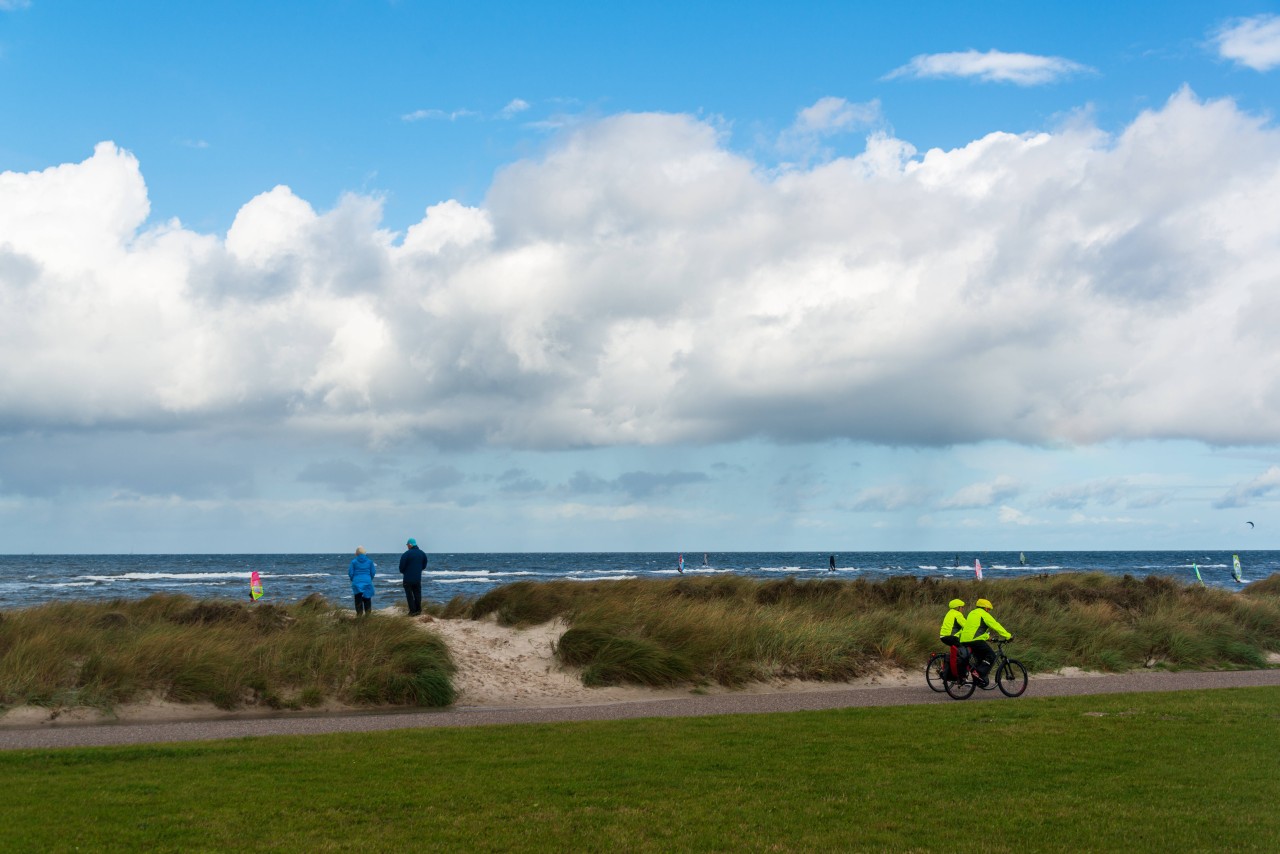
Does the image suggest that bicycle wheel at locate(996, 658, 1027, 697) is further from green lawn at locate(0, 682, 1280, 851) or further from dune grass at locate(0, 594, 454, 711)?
dune grass at locate(0, 594, 454, 711)

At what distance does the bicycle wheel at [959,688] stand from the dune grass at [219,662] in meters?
8.37

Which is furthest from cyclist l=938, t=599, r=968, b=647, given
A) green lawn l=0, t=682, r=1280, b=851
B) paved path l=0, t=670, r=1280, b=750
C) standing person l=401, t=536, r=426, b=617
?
standing person l=401, t=536, r=426, b=617

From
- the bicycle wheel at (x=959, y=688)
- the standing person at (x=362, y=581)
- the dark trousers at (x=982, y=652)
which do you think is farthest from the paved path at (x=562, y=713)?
the standing person at (x=362, y=581)

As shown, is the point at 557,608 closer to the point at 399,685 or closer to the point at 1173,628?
the point at 399,685

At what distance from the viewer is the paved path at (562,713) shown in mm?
13859

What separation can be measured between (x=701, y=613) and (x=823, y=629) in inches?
98.8

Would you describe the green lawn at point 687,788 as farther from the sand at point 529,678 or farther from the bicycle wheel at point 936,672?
the sand at point 529,678

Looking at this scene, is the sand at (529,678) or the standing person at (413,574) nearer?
the sand at (529,678)

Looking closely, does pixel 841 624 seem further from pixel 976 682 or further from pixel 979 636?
pixel 979 636

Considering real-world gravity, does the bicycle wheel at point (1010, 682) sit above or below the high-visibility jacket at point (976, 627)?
below

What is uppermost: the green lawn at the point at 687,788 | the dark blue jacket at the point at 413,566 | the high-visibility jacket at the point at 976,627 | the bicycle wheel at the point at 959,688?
the dark blue jacket at the point at 413,566

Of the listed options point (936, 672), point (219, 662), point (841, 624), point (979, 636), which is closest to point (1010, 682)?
point (979, 636)

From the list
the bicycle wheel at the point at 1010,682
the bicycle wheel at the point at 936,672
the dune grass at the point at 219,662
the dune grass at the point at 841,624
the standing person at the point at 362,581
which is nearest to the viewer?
the dune grass at the point at 219,662

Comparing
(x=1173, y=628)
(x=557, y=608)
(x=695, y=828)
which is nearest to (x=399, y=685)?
(x=557, y=608)
